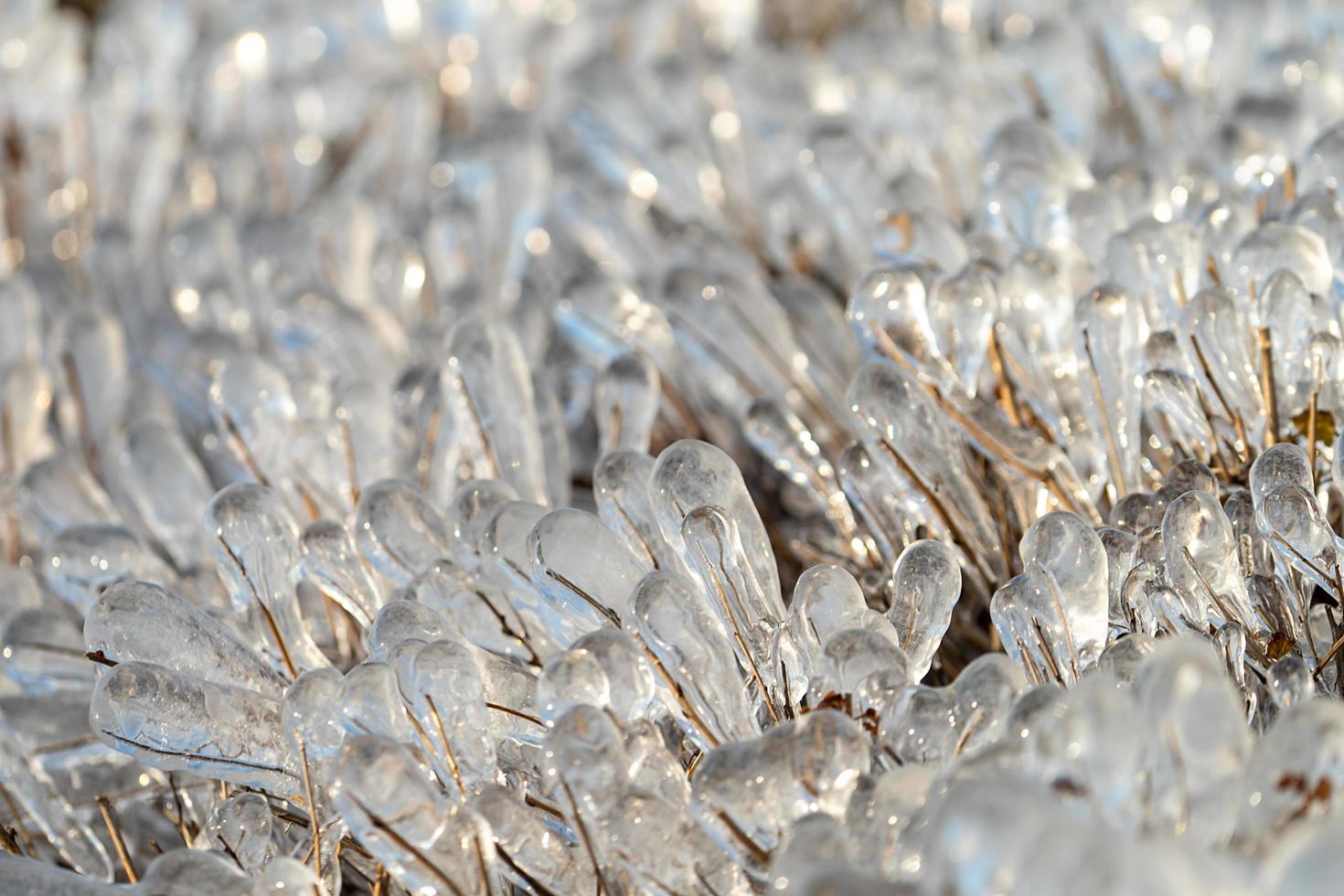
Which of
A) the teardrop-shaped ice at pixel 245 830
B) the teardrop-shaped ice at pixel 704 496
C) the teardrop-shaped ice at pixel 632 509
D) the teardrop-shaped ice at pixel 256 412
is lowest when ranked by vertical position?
the teardrop-shaped ice at pixel 245 830

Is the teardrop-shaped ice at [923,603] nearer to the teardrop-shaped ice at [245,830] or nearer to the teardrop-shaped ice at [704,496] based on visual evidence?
the teardrop-shaped ice at [704,496]

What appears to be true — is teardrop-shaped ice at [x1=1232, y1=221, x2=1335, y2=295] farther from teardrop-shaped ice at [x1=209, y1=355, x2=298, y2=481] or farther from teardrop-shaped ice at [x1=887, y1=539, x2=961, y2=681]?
teardrop-shaped ice at [x1=209, y1=355, x2=298, y2=481]

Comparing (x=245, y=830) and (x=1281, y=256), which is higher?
(x=1281, y=256)

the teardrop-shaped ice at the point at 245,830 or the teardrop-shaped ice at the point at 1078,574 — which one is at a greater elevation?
the teardrop-shaped ice at the point at 1078,574

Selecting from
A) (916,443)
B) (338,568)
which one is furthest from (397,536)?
(916,443)

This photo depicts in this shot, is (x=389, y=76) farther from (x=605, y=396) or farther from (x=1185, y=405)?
(x=1185, y=405)

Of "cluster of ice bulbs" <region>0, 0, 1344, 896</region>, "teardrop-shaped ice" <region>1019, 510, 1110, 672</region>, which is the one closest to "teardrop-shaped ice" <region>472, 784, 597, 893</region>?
"cluster of ice bulbs" <region>0, 0, 1344, 896</region>

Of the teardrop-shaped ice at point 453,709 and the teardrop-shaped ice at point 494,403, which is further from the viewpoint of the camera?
the teardrop-shaped ice at point 494,403

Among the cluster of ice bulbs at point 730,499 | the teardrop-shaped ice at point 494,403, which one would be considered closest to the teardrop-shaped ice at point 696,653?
the cluster of ice bulbs at point 730,499

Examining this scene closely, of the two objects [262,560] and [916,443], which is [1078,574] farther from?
[262,560]
